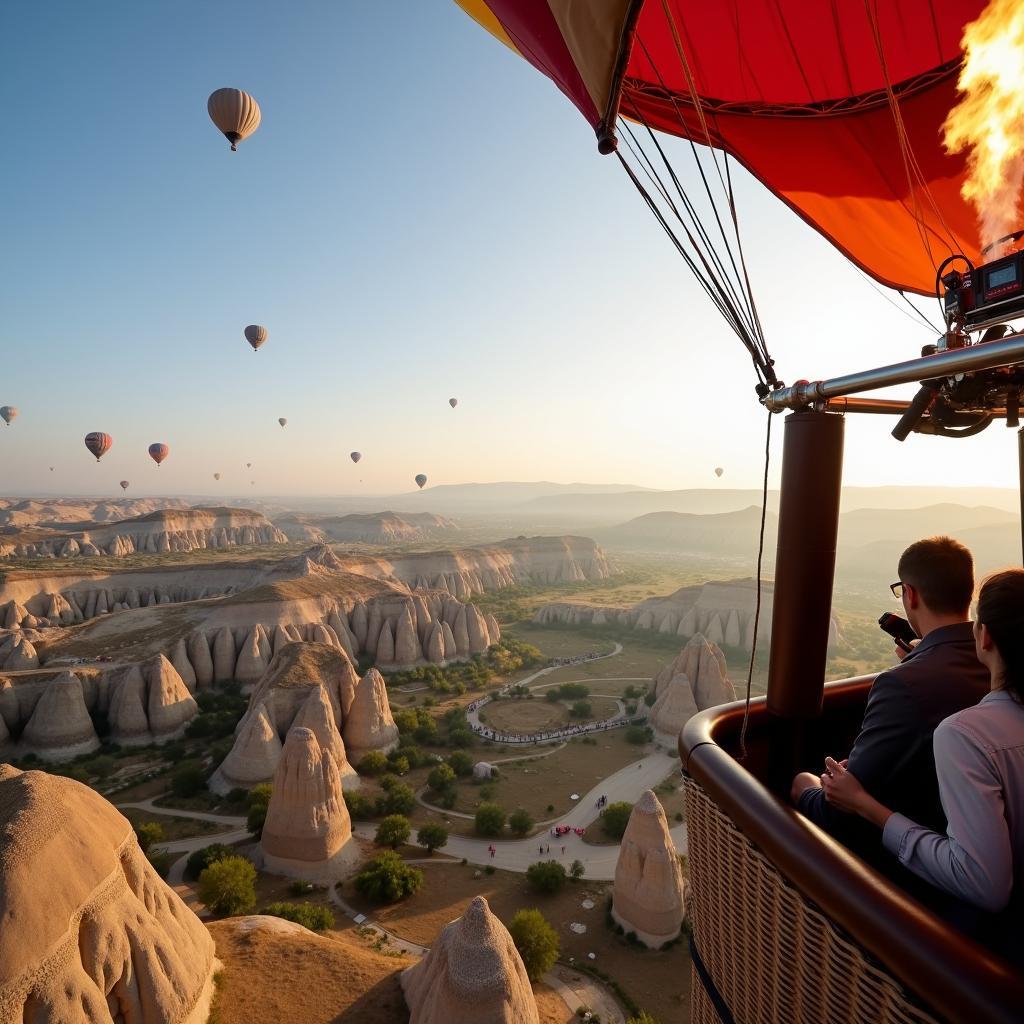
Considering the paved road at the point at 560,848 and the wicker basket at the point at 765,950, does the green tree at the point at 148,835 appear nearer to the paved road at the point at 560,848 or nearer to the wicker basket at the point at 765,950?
the paved road at the point at 560,848

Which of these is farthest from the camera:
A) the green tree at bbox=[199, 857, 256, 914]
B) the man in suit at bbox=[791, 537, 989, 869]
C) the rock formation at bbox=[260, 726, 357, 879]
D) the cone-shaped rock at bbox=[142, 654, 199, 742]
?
the cone-shaped rock at bbox=[142, 654, 199, 742]

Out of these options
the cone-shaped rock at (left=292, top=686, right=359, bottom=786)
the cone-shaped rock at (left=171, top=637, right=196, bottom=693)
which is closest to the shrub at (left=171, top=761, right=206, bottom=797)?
the cone-shaped rock at (left=292, top=686, right=359, bottom=786)

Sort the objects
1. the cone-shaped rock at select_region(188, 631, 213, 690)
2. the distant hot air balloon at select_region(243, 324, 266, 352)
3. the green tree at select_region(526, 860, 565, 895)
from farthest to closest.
Answer: the distant hot air balloon at select_region(243, 324, 266, 352), the cone-shaped rock at select_region(188, 631, 213, 690), the green tree at select_region(526, 860, 565, 895)

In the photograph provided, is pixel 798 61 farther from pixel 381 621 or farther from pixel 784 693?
pixel 381 621

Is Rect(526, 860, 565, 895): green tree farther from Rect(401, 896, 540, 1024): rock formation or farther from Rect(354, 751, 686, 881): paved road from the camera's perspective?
Rect(401, 896, 540, 1024): rock formation

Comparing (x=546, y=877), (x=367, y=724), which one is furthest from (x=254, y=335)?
(x=546, y=877)

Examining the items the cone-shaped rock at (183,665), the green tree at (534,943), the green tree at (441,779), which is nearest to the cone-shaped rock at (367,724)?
the green tree at (441,779)

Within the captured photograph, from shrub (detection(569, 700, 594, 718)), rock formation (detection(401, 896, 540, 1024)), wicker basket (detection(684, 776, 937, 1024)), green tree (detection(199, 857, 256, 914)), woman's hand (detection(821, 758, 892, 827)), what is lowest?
shrub (detection(569, 700, 594, 718))
